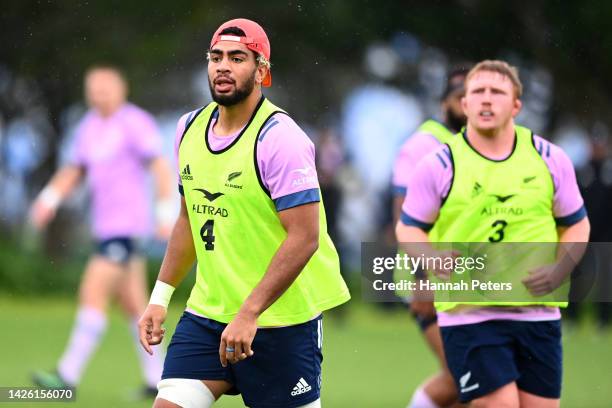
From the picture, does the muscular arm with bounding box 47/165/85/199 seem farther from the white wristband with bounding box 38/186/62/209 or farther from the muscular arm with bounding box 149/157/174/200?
the muscular arm with bounding box 149/157/174/200

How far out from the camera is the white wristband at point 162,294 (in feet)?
20.5

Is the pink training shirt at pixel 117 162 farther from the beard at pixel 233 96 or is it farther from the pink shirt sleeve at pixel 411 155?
the beard at pixel 233 96

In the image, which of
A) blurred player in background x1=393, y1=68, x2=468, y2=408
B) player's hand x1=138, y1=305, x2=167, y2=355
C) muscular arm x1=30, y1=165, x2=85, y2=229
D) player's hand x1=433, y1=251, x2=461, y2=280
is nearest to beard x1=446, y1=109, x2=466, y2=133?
blurred player in background x1=393, y1=68, x2=468, y2=408

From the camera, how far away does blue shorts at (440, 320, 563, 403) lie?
6.83 m

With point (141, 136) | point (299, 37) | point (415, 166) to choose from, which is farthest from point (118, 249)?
point (299, 37)

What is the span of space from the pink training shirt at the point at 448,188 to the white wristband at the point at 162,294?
1479mm

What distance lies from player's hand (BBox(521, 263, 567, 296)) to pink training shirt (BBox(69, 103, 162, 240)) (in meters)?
5.00

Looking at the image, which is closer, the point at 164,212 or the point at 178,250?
the point at 178,250

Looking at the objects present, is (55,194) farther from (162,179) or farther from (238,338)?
(238,338)

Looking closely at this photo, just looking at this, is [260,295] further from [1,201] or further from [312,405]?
[1,201]

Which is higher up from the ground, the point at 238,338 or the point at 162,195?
the point at 162,195

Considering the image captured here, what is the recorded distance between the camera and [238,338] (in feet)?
18.4

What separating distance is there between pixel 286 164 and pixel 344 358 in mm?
8859

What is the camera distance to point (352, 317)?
20.2 meters
